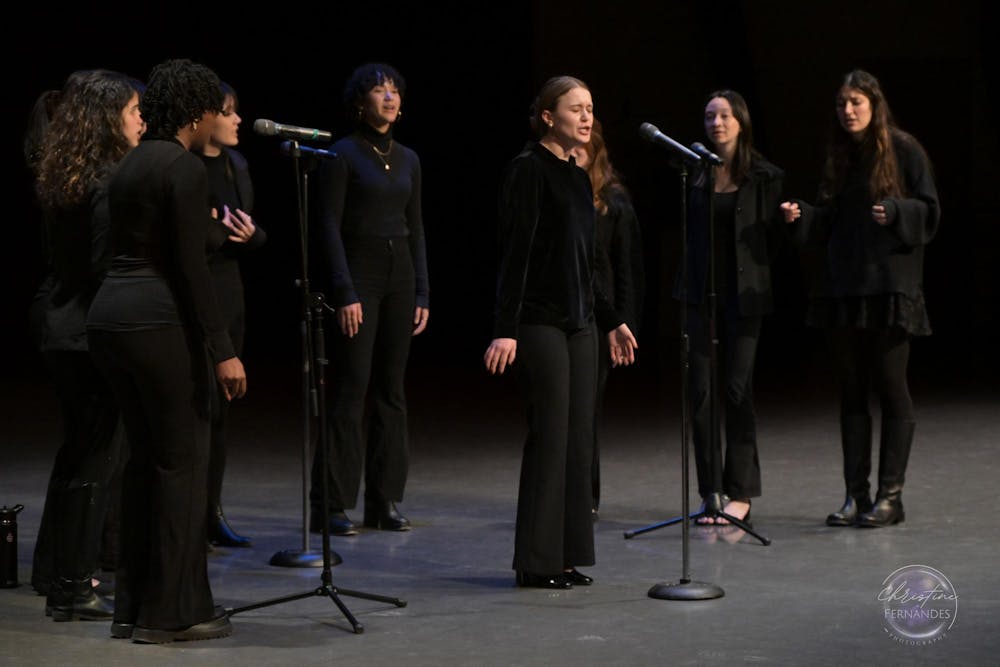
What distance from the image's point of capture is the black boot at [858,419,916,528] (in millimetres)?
5816

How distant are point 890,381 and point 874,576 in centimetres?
117

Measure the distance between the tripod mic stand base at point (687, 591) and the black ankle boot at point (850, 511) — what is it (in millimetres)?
1264

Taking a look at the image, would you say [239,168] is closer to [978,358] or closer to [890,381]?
[890,381]

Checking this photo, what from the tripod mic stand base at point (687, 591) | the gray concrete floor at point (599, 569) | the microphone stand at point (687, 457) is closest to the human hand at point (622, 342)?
the microphone stand at point (687, 457)

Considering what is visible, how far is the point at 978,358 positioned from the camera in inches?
468

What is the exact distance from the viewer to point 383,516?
5957mm

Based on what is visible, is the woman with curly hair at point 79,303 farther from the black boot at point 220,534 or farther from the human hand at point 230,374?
the black boot at point 220,534

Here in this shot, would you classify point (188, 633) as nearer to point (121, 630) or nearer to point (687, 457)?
point (121, 630)

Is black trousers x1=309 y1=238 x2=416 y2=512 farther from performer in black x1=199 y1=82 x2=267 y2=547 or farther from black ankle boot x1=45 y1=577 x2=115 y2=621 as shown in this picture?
black ankle boot x1=45 y1=577 x2=115 y2=621

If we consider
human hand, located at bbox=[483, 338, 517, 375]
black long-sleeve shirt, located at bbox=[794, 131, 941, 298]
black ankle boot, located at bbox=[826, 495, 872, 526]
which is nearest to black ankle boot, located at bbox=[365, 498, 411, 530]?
human hand, located at bbox=[483, 338, 517, 375]

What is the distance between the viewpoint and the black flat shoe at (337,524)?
585 cm

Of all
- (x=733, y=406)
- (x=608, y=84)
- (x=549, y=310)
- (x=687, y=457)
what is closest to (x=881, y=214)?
(x=733, y=406)

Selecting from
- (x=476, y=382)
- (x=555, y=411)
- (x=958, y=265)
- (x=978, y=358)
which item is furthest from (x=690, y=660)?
(x=958, y=265)

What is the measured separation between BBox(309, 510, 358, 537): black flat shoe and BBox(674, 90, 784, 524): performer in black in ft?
4.34
